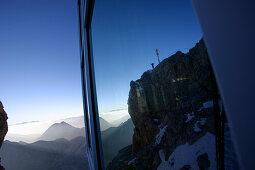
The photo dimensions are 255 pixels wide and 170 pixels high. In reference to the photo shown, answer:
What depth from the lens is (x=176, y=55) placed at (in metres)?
0.42

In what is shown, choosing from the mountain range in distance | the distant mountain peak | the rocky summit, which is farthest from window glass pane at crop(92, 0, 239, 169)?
the distant mountain peak

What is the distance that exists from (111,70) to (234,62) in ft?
2.69

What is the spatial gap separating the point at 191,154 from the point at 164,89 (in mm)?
245

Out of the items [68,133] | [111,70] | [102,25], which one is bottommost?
[68,133]

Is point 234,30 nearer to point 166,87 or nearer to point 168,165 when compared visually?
point 166,87

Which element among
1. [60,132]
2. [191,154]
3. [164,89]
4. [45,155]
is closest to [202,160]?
[191,154]

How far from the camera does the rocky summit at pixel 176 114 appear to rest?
349 millimetres

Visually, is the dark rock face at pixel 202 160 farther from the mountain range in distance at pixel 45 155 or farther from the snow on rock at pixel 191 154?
the mountain range in distance at pixel 45 155

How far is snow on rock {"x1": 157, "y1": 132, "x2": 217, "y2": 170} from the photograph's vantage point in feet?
1.18

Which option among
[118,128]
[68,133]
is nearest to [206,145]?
[118,128]

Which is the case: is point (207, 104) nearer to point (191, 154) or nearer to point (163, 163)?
point (191, 154)

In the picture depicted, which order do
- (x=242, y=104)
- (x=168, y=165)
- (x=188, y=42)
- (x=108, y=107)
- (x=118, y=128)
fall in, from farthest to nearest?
1. (x=108, y=107)
2. (x=118, y=128)
3. (x=168, y=165)
4. (x=188, y=42)
5. (x=242, y=104)

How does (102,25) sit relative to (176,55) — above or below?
above

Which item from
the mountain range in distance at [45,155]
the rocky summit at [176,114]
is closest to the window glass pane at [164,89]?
the rocky summit at [176,114]
